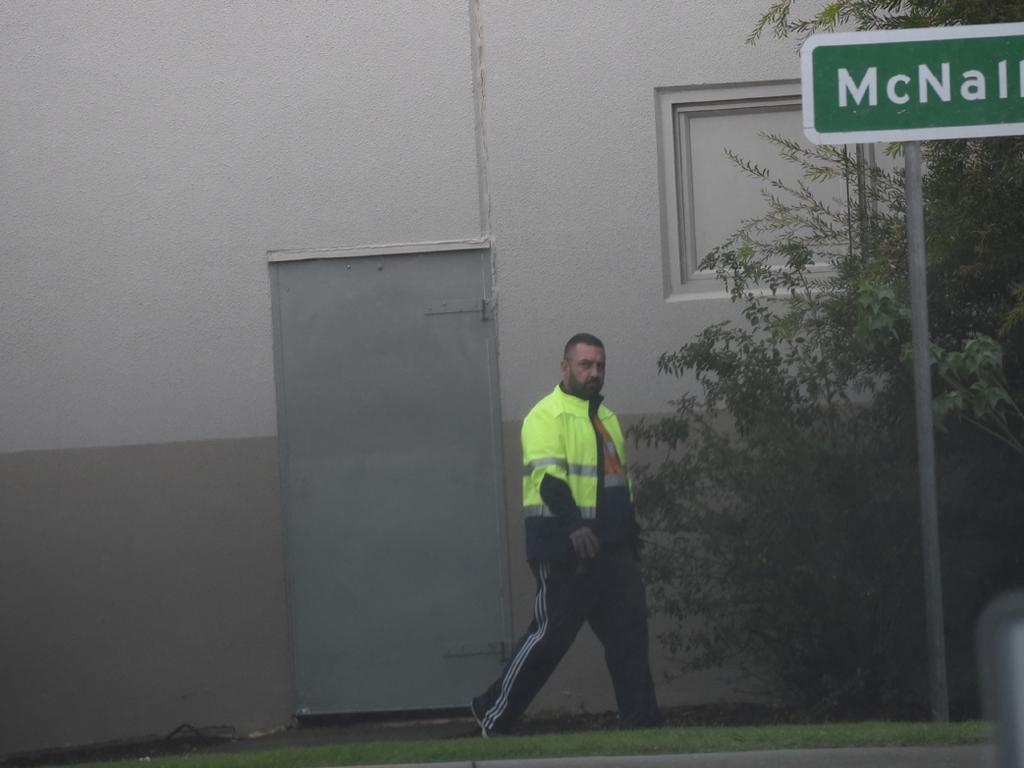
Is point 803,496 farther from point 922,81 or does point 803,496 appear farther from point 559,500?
point 922,81

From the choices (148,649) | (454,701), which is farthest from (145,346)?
A: (454,701)

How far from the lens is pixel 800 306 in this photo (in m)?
7.02

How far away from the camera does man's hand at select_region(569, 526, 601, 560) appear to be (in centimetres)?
645

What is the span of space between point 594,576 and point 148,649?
3083 millimetres

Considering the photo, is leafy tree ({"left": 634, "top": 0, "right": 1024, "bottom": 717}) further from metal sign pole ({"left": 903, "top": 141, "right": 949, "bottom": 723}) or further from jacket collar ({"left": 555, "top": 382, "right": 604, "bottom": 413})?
metal sign pole ({"left": 903, "top": 141, "right": 949, "bottom": 723})

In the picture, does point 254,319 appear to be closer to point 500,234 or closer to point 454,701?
point 500,234

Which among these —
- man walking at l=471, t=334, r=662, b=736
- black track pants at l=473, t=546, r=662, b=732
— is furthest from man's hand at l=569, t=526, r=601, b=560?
black track pants at l=473, t=546, r=662, b=732

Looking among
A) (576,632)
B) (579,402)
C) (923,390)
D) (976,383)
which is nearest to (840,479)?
(976,383)

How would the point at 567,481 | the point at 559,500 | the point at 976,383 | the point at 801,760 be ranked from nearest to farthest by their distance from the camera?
the point at 801,760
the point at 976,383
the point at 559,500
the point at 567,481

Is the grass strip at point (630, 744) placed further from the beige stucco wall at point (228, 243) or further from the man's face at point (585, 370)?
the beige stucco wall at point (228, 243)

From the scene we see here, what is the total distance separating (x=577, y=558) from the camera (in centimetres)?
671

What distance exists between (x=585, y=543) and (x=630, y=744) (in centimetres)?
129

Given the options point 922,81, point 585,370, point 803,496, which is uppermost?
point 922,81

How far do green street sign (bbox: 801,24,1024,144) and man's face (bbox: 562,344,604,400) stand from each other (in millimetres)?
1949
